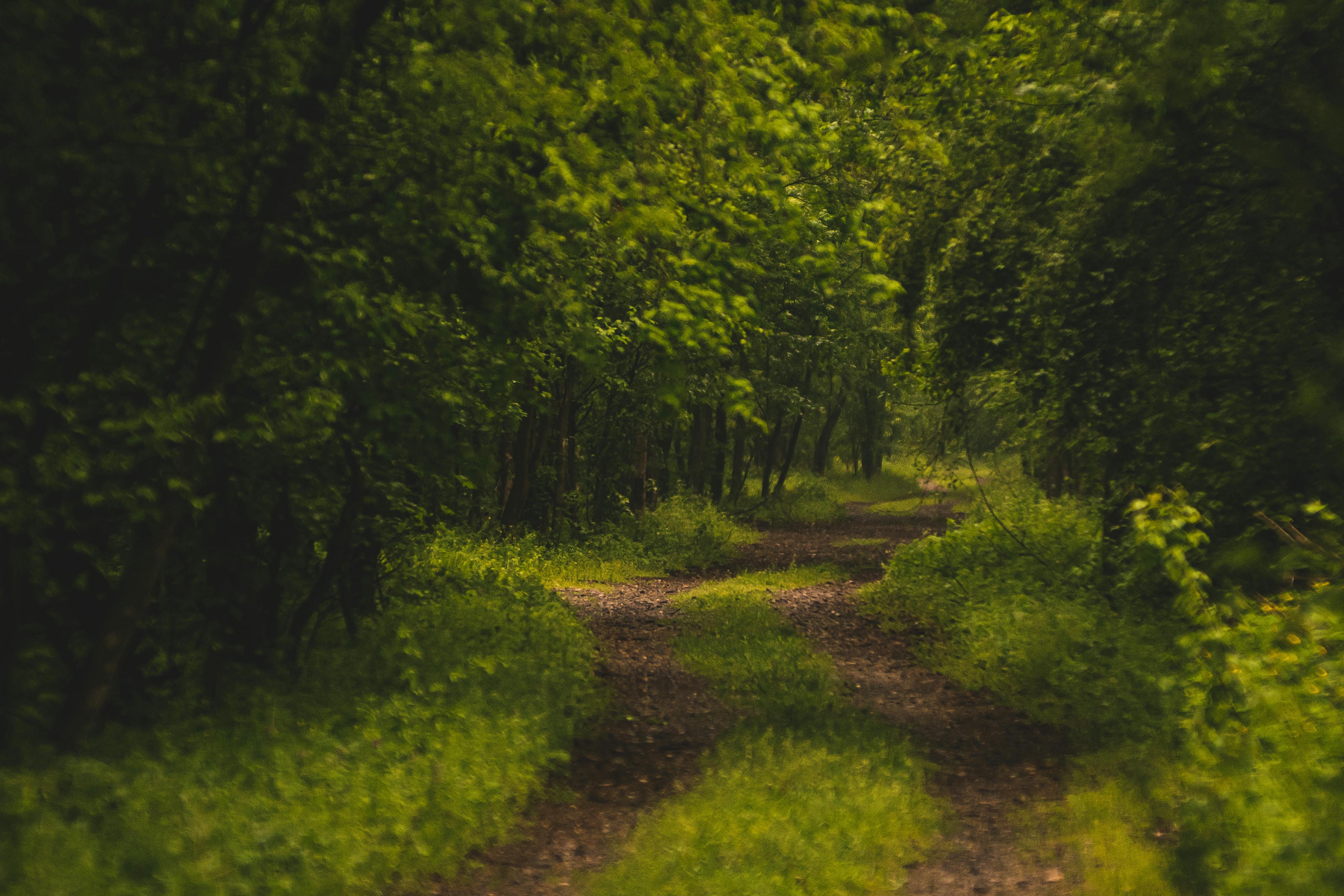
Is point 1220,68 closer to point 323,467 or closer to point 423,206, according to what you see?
point 423,206

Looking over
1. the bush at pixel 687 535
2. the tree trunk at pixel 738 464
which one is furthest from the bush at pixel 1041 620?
the tree trunk at pixel 738 464

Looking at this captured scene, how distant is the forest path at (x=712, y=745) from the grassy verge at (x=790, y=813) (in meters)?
0.22

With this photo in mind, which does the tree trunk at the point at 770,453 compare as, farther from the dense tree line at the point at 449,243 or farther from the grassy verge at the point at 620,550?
the dense tree line at the point at 449,243

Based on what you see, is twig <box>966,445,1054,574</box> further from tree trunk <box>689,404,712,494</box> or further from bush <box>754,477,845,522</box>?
bush <box>754,477,845,522</box>

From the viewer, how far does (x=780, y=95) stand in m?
5.83

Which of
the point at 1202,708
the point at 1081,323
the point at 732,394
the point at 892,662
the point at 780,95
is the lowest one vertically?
the point at 892,662

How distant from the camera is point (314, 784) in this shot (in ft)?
18.0

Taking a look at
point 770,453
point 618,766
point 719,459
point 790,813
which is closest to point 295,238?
point 790,813

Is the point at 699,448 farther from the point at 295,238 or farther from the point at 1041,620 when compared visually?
the point at 295,238

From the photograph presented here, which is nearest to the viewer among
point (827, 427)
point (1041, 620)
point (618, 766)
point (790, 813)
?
point (790, 813)

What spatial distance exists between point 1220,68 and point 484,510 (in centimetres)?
1737

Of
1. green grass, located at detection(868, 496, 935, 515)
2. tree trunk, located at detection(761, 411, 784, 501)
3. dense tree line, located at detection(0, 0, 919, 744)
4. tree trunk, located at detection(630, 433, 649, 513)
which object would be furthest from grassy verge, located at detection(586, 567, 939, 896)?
green grass, located at detection(868, 496, 935, 515)

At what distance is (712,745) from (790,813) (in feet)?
7.33

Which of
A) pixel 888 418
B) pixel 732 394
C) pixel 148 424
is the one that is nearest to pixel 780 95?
pixel 732 394
